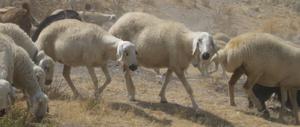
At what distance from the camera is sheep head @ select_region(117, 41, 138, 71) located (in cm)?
1255

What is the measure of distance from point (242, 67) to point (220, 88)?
11.3ft

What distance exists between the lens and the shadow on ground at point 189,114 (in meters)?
13.0

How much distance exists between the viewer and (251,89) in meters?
14.5

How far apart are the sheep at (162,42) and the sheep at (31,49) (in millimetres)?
2443

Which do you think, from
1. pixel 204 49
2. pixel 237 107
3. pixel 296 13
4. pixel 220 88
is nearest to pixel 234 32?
pixel 296 13

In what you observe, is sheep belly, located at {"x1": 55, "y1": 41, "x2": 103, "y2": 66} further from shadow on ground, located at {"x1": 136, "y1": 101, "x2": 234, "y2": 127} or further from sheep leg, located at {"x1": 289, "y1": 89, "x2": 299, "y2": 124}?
sheep leg, located at {"x1": 289, "y1": 89, "x2": 299, "y2": 124}

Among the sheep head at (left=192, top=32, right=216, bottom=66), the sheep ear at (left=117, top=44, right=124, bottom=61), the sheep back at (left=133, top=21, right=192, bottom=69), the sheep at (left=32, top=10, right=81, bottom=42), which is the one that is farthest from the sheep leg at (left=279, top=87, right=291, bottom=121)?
the sheep at (left=32, top=10, right=81, bottom=42)

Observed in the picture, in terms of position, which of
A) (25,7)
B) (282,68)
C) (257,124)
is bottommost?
(257,124)

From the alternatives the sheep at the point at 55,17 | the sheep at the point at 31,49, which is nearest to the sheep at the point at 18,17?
the sheep at the point at 55,17

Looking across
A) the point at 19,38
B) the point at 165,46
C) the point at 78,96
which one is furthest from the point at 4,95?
the point at 165,46

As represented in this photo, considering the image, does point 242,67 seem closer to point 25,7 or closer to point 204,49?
point 204,49

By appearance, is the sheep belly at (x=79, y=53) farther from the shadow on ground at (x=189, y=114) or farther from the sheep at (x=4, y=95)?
the sheep at (x=4, y=95)

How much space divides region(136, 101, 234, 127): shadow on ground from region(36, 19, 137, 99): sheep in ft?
3.91

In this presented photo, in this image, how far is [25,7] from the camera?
17.2 metres
